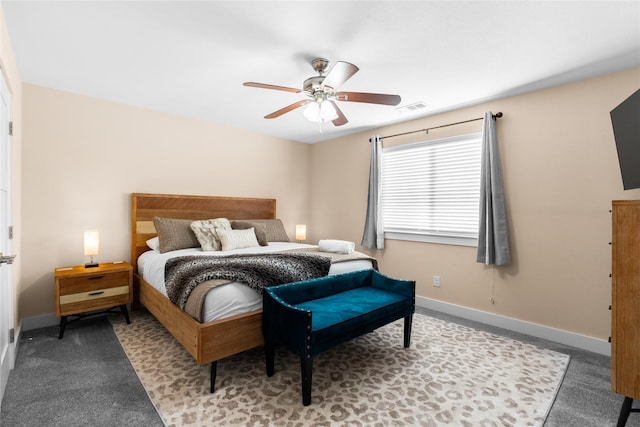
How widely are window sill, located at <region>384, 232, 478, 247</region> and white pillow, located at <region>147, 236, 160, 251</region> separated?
290 cm

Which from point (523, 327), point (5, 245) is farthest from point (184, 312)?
point (523, 327)

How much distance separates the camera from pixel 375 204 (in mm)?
4227

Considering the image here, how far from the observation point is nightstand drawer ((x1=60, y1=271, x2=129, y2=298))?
9.11 feet

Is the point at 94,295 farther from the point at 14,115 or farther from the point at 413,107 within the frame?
the point at 413,107

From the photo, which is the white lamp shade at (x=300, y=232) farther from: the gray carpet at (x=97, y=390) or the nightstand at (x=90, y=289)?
the gray carpet at (x=97, y=390)

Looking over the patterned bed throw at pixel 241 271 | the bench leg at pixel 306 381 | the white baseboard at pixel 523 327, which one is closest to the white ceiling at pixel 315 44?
the patterned bed throw at pixel 241 271

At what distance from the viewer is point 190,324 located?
1.99 metres

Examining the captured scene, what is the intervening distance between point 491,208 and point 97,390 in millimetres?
3702

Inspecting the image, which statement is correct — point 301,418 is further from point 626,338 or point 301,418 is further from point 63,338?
point 63,338

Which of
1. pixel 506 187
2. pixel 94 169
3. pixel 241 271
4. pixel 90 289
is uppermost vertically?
pixel 94 169

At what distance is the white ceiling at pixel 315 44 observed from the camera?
1826 millimetres

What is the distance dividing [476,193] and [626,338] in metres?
2.05

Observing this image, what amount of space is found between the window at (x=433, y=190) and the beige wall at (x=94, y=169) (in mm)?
2316

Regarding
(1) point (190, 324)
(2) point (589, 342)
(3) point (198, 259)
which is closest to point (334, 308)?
(1) point (190, 324)
